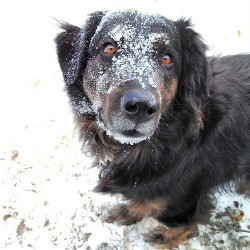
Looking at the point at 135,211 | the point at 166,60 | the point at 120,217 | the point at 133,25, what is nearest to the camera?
the point at 133,25

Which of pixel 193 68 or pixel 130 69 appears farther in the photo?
pixel 193 68

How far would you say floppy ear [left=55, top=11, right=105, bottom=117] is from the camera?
315cm

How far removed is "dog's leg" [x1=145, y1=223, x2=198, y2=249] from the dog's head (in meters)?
→ 1.50

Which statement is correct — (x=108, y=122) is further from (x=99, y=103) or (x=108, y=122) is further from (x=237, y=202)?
(x=237, y=202)

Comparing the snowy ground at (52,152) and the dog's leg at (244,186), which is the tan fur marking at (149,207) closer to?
the snowy ground at (52,152)

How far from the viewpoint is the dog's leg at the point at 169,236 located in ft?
12.9

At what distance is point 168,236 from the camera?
3.99 meters

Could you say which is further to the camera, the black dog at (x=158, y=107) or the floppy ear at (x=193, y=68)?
the floppy ear at (x=193, y=68)

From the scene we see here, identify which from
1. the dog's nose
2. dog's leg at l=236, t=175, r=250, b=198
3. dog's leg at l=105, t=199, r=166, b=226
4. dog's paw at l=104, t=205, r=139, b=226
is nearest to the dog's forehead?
the dog's nose

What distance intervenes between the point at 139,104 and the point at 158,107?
0.23 meters

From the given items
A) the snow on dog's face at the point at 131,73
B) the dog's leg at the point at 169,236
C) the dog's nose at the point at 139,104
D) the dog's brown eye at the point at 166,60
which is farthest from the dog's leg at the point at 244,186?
the dog's nose at the point at 139,104

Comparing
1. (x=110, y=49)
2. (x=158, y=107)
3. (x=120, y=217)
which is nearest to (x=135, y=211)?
(x=120, y=217)

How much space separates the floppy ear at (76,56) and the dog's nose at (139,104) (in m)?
0.73

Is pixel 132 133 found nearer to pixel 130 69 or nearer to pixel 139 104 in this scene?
pixel 139 104
